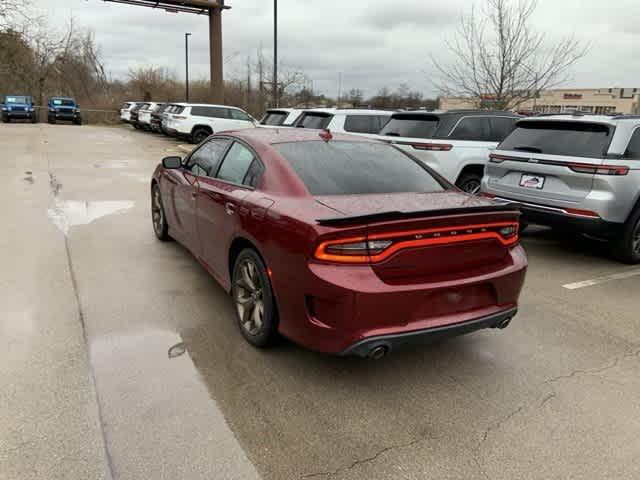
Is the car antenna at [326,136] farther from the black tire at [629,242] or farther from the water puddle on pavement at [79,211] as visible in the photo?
the water puddle on pavement at [79,211]

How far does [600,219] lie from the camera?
18.1 feet

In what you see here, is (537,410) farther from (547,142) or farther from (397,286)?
(547,142)

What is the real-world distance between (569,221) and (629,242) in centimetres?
84

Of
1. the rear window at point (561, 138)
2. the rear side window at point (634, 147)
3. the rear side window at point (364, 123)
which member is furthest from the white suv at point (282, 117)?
the rear side window at point (634, 147)

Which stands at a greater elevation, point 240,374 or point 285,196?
point 285,196

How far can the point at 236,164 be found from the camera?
13.8 ft

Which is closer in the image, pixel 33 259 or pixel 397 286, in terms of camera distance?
pixel 397 286

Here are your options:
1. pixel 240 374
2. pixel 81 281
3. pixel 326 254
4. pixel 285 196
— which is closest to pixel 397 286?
pixel 326 254

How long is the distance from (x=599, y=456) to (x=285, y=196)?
91.4 inches

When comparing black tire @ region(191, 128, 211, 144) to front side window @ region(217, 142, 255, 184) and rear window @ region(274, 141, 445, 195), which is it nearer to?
front side window @ region(217, 142, 255, 184)

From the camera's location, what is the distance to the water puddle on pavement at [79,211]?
7.27 m

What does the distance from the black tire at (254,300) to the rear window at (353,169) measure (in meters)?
0.67

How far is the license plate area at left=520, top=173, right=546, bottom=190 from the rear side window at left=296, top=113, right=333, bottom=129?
5163mm

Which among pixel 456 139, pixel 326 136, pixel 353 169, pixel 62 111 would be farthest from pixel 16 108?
pixel 353 169
